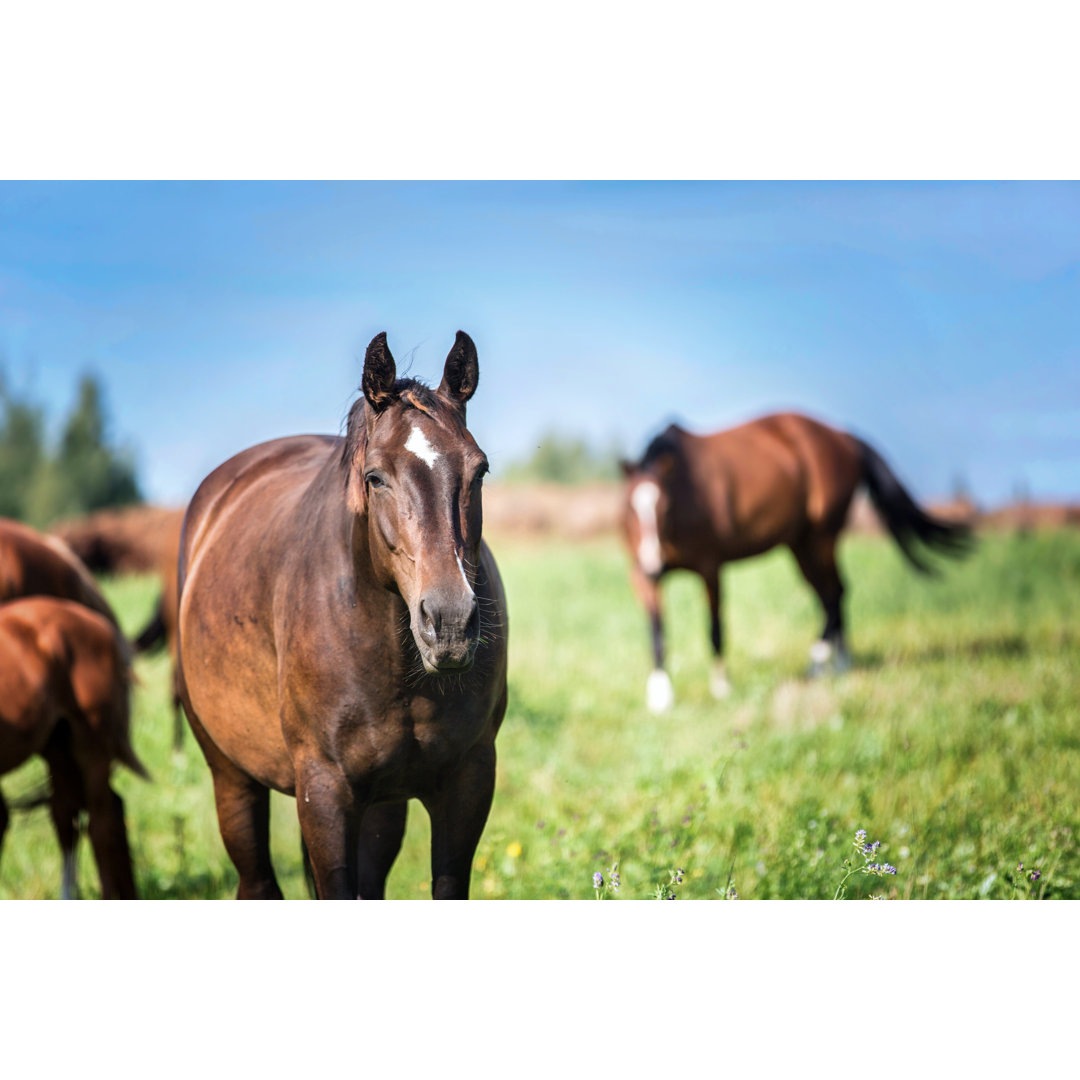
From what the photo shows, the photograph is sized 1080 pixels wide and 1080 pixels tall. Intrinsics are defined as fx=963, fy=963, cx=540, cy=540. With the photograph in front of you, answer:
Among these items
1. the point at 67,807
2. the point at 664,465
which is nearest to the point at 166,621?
the point at 67,807

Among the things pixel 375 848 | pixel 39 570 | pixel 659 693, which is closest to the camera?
pixel 375 848

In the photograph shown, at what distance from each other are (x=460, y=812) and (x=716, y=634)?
5.41 m

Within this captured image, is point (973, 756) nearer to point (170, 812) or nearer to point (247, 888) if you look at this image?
point (247, 888)

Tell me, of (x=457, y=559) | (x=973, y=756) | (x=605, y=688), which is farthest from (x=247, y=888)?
(x=605, y=688)

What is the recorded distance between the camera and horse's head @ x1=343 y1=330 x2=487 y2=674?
1.49 metres

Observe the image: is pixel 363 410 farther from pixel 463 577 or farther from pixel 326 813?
pixel 326 813

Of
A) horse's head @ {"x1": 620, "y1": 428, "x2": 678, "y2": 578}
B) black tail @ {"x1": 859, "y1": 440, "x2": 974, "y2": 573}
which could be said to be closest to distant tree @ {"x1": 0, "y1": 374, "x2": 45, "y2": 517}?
horse's head @ {"x1": 620, "y1": 428, "x2": 678, "y2": 578}

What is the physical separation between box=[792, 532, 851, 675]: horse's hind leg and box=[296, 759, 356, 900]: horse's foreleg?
5690 mm

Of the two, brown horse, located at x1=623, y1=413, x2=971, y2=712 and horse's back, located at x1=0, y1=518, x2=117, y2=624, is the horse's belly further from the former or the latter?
brown horse, located at x1=623, y1=413, x2=971, y2=712

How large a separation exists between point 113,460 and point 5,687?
5.40 m

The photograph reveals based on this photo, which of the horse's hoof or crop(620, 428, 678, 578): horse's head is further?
crop(620, 428, 678, 578): horse's head

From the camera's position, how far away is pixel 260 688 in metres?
1.98

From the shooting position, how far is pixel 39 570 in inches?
165

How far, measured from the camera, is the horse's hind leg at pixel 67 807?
12.0ft
